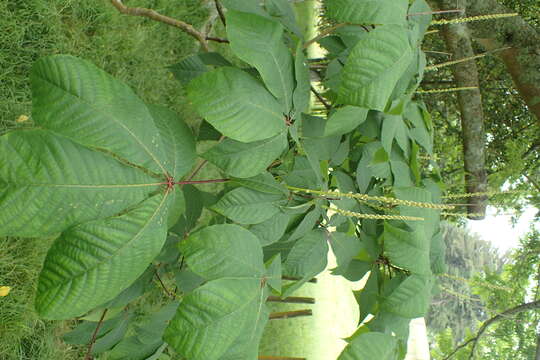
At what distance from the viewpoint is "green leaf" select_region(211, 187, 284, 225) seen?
0.75m

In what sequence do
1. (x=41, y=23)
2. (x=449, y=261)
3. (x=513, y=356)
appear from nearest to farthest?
(x=41, y=23) → (x=513, y=356) → (x=449, y=261)

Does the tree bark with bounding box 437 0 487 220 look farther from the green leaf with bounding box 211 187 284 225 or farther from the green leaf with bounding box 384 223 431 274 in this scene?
the green leaf with bounding box 211 187 284 225

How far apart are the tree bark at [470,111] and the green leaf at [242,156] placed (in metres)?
1.33

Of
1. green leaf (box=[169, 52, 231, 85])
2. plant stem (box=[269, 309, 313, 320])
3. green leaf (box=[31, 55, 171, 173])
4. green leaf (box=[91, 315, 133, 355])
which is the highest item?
green leaf (box=[169, 52, 231, 85])

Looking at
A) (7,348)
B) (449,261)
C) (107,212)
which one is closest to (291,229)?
(107,212)

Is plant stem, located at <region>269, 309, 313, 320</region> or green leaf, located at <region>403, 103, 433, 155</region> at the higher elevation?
green leaf, located at <region>403, 103, 433, 155</region>

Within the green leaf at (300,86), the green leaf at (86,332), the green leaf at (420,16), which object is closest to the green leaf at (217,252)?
the green leaf at (300,86)

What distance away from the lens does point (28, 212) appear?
18.4 inches

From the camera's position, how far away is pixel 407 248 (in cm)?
83

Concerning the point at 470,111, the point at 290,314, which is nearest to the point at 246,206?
the point at 470,111

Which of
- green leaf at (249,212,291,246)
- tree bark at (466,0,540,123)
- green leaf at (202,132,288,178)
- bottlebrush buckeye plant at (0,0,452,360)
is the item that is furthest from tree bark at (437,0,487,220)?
green leaf at (202,132,288,178)

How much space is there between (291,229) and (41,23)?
50.9 inches

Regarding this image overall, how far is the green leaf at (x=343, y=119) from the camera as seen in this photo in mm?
732

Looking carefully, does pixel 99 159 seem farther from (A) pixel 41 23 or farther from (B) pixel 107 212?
(A) pixel 41 23
